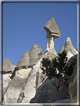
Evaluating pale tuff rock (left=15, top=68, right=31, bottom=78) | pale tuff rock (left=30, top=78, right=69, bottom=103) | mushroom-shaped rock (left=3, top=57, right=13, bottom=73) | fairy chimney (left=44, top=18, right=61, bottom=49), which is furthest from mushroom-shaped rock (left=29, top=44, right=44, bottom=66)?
pale tuff rock (left=30, top=78, right=69, bottom=103)

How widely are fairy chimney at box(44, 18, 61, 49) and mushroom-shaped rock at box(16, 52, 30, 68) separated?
2835 mm

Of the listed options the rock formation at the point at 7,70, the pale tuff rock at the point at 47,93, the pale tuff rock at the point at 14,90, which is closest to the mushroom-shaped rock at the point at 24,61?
the pale tuff rock at the point at 14,90

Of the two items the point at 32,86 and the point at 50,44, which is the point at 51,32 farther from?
the point at 32,86

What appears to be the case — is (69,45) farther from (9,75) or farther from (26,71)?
(9,75)

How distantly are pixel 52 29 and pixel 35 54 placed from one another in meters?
3.41

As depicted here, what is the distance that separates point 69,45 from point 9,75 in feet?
21.9

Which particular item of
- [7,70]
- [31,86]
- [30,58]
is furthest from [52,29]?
[31,86]

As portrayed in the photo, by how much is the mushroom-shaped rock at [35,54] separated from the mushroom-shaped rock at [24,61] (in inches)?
14.4

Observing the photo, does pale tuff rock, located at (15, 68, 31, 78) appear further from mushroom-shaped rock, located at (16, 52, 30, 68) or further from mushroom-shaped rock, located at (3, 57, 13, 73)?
mushroom-shaped rock, located at (3, 57, 13, 73)

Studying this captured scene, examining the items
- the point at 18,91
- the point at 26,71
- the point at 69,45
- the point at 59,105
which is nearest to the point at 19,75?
the point at 26,71

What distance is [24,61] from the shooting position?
2025cm

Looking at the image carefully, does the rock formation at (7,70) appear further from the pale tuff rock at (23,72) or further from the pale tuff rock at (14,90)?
the pale tuff rock at (14,90)

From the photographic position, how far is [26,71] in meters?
19.7

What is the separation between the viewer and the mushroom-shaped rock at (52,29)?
72.9 feet
